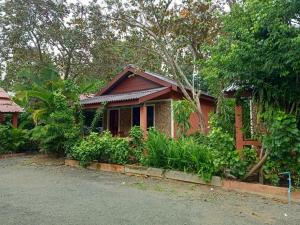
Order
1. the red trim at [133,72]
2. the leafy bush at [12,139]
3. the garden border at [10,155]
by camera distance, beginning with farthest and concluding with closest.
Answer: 1. the leafy bush at [12,139]
2. the red trim at [133,72]
3. the garden border at [10,155]

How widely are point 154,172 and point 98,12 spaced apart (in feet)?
30.3

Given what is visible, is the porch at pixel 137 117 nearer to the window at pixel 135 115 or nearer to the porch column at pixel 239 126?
the window at pixel 135 115

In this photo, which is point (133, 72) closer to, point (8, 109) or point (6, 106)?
point (8, 109)

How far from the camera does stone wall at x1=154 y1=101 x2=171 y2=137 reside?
15.7 metres

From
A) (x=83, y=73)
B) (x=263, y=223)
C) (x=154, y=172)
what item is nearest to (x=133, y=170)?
(x=154, y=172)

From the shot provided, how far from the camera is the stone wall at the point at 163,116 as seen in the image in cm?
1567

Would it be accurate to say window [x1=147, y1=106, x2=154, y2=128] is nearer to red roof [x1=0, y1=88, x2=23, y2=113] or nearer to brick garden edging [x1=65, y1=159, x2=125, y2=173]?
brick garden edging [x1=65, y1=159, x2=125, y2=173]

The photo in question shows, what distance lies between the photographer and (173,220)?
16.9 ft

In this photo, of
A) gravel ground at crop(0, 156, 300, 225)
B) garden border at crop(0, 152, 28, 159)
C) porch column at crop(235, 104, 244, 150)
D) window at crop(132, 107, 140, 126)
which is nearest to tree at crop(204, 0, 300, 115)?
porch column at crop(235, 104, 244, 150)

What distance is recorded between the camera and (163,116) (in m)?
15.9

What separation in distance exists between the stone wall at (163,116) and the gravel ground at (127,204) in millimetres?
6509

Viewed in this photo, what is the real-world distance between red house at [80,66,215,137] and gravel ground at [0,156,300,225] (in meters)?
5.36

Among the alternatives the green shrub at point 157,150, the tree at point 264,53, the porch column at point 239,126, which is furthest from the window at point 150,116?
the tree at point 264,53

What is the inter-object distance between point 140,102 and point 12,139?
26.0ft
